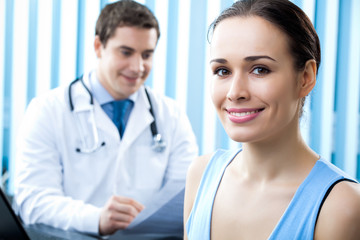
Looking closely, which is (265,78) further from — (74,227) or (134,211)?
(74,227)

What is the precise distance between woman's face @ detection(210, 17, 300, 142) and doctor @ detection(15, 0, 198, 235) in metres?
0.83

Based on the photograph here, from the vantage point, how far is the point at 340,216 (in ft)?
2.27

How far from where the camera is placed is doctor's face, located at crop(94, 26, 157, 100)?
1697 mm

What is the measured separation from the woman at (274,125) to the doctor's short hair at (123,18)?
2.96 ft

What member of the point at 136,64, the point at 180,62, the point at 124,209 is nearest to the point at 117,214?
the point at 124,209

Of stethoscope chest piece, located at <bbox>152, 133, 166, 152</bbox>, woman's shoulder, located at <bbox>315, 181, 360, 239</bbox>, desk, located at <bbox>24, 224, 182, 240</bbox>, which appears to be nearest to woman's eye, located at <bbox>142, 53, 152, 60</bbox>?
stethoscope chest piece, located at <bbox>152, 133, 166, 152</bbox>

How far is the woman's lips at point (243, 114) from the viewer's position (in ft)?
2.44

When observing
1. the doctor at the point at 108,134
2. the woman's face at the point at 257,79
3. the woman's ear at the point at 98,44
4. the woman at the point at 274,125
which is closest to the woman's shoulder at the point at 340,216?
the woman at the point at 274,125

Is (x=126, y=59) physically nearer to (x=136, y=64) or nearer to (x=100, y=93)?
(x=136, y=64)

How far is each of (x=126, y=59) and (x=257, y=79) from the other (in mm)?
1083

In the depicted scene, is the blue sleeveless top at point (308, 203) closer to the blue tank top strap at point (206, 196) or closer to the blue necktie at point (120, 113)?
the blue tank top strap at point (206, 196)

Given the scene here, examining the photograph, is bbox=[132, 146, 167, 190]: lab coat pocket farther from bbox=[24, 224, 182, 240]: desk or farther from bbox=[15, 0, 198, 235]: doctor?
bbox=[24, 224, 182, 240]: desk

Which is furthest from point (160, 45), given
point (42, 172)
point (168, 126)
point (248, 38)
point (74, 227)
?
point (248, 38)

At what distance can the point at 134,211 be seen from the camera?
136cm
